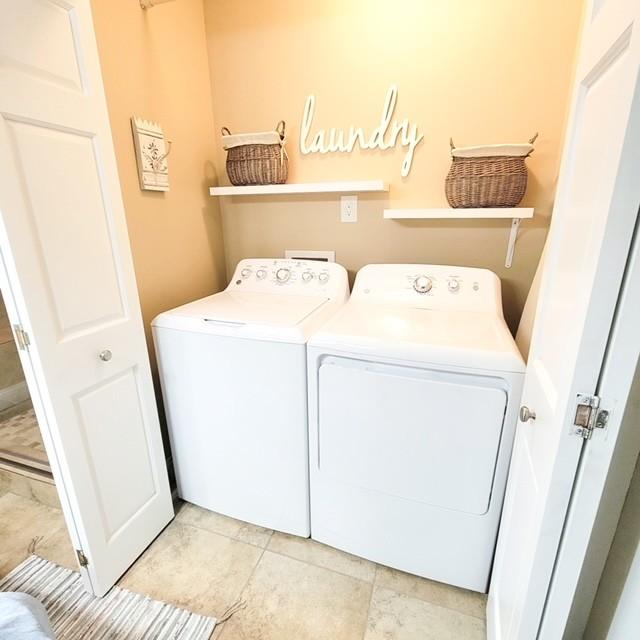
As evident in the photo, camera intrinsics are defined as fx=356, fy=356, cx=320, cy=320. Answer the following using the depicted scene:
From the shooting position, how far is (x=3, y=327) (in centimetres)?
224

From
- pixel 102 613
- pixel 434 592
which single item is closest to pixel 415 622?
pixel 434 592

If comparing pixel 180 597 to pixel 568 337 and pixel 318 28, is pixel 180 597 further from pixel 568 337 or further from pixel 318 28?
pixel 318 28

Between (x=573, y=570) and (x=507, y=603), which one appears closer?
(x=573, y=570)

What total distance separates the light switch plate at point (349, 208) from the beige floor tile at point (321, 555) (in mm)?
1564

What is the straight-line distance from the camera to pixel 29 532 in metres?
1.65

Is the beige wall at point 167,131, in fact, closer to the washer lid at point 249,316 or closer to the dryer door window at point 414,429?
the washer lid at point 249,316

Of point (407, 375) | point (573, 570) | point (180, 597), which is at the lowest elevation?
point (180, 597)

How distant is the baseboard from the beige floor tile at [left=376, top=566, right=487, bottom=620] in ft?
7.84

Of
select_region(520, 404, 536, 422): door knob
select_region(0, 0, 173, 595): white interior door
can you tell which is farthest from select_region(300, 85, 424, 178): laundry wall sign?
select_region(520, 404, 536, 422): door knob

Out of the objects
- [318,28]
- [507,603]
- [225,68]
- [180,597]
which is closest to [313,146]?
[318,28]

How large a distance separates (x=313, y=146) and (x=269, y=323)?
3.36ft

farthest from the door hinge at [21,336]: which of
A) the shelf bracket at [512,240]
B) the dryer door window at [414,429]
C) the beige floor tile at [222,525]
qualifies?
the shelf bracket at [512,240]

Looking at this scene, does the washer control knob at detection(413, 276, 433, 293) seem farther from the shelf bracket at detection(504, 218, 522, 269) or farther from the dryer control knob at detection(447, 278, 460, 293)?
the shelf bracket at detection(504, 218, 522, 269)

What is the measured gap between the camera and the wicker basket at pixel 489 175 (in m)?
1.42
